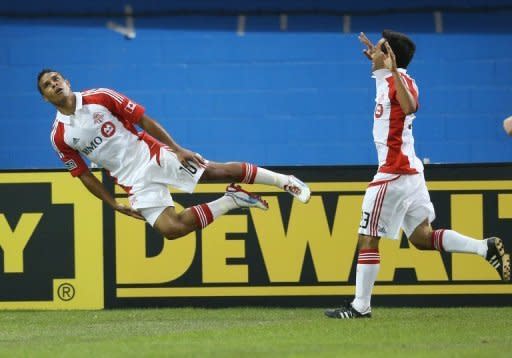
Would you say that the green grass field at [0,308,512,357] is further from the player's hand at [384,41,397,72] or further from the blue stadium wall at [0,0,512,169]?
the blue stadium wall at [0,0,512,169]

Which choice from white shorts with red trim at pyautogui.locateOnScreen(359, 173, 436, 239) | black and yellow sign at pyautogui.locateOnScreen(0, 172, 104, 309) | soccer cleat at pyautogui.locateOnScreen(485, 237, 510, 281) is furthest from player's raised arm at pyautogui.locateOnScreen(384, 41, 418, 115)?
black and yellow sign at pyautogui.locateOnScreen(0, 172, 104, 309)

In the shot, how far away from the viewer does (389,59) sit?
8117mm

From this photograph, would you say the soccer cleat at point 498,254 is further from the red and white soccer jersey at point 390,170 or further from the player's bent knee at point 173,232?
the player's bent knee at point 173,232

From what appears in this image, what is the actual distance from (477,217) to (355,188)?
97 cm

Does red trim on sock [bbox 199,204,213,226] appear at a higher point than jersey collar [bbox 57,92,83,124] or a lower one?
lower

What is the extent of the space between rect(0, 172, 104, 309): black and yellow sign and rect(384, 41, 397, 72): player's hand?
282cm

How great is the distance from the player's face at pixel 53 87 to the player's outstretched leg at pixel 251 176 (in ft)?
3.74

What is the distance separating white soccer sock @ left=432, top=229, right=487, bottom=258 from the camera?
841 centimetres

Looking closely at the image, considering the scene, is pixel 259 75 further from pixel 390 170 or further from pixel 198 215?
pixel 390 170

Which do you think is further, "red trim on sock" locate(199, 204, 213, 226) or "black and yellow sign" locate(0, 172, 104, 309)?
"black and yellow sign" locate(0, 172, 104, 309)

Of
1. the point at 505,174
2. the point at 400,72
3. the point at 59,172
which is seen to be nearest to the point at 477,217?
the point at 505,174

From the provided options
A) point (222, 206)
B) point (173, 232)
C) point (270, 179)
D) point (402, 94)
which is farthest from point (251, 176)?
point (402, 94)

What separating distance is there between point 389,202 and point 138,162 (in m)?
1.82

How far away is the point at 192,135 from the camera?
39.0 feet
